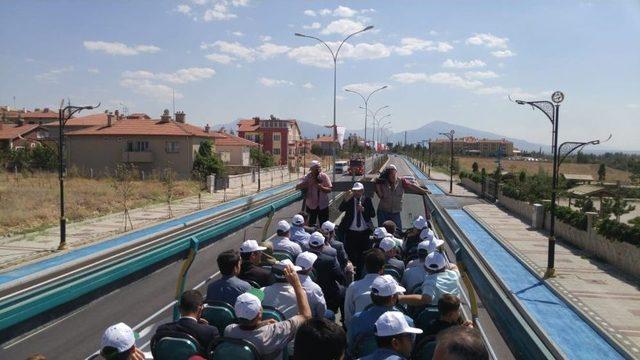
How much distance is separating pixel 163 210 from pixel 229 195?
13637 millimetres

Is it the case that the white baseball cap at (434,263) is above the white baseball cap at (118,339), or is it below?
above

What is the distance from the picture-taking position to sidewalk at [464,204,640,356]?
55.2 ft

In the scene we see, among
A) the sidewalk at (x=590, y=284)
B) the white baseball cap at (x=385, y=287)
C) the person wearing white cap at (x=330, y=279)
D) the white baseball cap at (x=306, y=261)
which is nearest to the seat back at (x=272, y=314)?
the white baseball cap at (x=306, y=261)

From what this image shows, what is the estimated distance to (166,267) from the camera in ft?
24.7

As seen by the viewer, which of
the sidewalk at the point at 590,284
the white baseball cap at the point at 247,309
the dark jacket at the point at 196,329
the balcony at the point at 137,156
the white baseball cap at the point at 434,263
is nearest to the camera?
the white baseball cap at the point at 247,309

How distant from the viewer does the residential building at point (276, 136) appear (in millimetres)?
113625

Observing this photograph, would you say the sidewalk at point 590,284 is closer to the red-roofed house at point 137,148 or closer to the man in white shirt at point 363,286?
the man in white shirt at point 363,286

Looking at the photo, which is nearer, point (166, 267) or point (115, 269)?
point (115, 269)

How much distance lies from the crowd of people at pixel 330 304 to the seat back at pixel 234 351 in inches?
1.5

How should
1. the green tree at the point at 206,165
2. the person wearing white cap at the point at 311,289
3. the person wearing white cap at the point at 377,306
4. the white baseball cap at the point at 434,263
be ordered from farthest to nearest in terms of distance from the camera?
the green tree at the point at 206,165
the white baseball cap at the point at 434,263
the person wearing white cap at the point at 311,289
the person wearing white cap at the point at 377,306

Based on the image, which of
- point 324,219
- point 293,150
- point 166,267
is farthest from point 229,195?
point 293,150

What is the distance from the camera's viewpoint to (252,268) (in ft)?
24.2

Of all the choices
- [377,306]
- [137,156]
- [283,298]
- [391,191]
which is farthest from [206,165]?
[377,306]

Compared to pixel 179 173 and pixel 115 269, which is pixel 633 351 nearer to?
pixel 115 269
